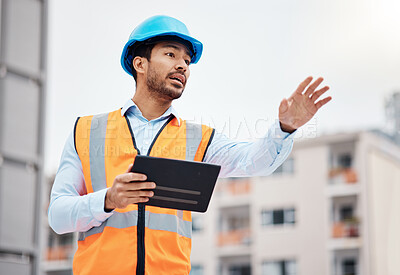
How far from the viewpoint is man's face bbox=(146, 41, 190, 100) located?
5.04 feet

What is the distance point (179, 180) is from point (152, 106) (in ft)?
1.13

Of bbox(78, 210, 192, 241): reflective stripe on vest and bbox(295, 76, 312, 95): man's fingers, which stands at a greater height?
bbox(295, 76, 312, 95): man's fingers

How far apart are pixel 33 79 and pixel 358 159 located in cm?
1373

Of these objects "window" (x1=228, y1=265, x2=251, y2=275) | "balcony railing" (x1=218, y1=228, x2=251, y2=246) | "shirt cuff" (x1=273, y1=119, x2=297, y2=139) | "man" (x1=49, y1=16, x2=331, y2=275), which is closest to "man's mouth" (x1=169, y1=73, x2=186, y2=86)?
"man" (x1=49, y1=16, x2=331, y2=275)

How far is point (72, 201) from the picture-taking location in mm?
1419

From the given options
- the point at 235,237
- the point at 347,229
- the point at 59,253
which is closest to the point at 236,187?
the point at 235,237

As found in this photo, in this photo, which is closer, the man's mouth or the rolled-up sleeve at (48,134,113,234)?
the rolled-up sleeve at (48,134,113,234)

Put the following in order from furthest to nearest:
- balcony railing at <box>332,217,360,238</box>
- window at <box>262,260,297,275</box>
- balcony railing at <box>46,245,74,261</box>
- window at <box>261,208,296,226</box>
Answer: balcony railing at <box>46,245,74,261</box>
window at <box>261,208,296,226</box>
window at <box>262,260,297,275</box>
balcony railing at <box>332,217,360,238</box>

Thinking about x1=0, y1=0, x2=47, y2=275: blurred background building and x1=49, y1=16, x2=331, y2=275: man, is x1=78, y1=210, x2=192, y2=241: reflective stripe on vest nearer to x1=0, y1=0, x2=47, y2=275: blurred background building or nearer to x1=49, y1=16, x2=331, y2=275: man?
x1=49, y1=16, x2=331, y2=275: man

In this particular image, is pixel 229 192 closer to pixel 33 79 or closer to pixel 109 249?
pixel 33 79

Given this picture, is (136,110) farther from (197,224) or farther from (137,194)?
(197,224)

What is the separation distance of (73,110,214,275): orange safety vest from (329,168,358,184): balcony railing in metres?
15.0

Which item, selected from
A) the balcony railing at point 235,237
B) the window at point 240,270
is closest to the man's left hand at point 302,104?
the balcony railing at point 235,237

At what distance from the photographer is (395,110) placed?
15664 mm
